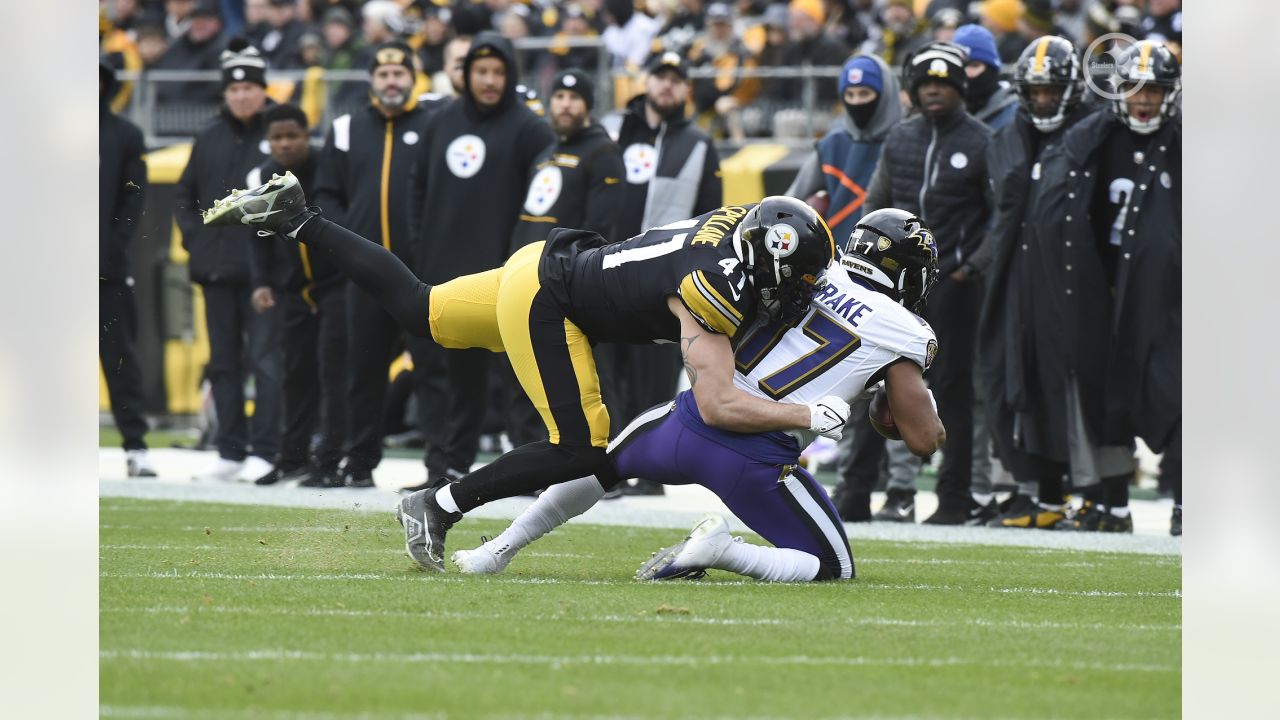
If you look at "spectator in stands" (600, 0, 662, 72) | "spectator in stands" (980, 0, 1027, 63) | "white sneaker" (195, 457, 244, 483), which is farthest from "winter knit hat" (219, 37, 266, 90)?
"spectator in stands" (980, 0, 1027, 63)

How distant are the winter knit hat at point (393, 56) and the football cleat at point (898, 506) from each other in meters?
3.76

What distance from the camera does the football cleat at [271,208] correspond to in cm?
747

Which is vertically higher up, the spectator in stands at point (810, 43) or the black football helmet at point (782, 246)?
the spectator in stands at point (810, 43)

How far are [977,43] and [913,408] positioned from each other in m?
4.25

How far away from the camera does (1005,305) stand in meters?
10.1

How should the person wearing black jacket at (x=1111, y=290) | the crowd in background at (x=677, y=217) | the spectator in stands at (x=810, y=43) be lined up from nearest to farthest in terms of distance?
the person wearing black jacket at (x=1111, y=290)
the crowd in background at (x=677, y=217)
the spectator in stands at (x=810, y=43)

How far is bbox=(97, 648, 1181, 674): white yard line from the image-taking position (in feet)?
16.2

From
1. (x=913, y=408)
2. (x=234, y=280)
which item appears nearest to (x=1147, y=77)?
(x=913, y=408)

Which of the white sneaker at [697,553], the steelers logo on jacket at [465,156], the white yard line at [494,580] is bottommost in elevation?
the white yard line at [494,580]

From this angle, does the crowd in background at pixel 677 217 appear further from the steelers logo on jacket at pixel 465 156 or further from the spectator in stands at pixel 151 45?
the spectator in stands at pixel 151 45

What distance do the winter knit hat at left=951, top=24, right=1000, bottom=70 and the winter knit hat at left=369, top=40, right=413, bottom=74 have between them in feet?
10.4

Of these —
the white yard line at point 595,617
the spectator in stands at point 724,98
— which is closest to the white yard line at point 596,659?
the white yard line at point 595,617
